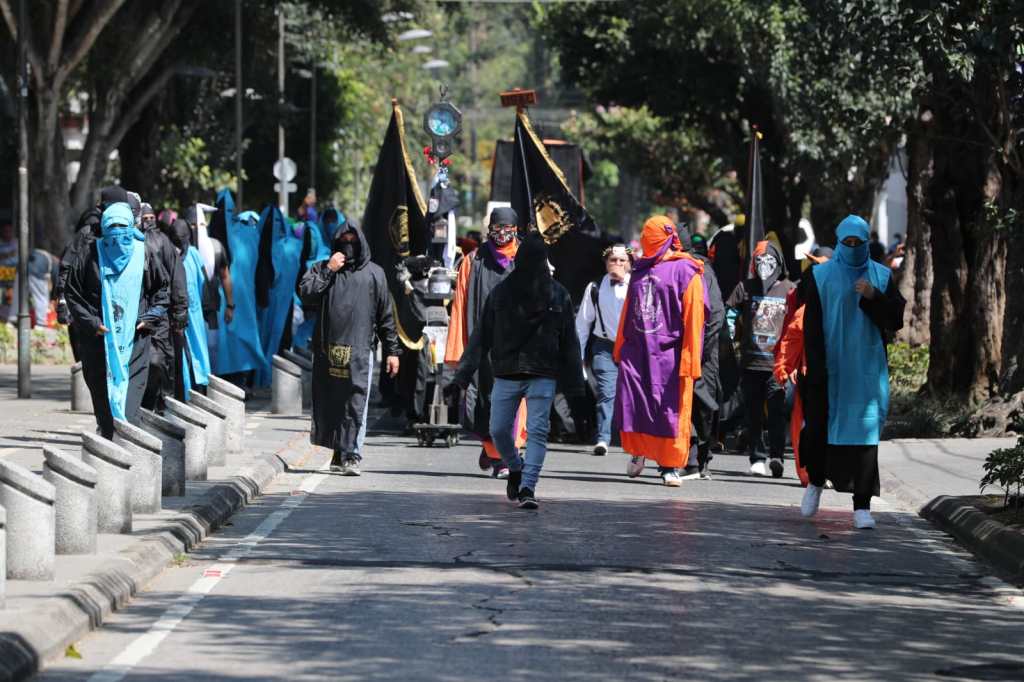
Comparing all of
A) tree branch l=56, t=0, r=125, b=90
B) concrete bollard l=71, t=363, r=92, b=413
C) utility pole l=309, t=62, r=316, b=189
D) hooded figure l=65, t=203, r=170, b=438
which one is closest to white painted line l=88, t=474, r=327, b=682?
hooded figure l=65, t=203, r=170, b=438

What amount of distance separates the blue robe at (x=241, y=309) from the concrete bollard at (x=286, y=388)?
2.08 m

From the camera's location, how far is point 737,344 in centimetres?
1773

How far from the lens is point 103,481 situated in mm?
10977

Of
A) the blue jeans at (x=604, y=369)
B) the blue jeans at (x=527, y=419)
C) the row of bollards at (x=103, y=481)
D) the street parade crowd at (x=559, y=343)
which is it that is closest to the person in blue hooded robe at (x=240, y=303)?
the street parade crowd at (x=559, y=343)

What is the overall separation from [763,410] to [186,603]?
8.14m

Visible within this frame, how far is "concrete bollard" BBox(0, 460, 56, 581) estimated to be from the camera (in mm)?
9047

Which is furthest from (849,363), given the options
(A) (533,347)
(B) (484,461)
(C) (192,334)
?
(C) (192,334)

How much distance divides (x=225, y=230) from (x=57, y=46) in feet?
31.3

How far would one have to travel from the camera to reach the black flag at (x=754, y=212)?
1736 cm

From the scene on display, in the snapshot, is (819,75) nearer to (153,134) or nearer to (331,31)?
(153,134)

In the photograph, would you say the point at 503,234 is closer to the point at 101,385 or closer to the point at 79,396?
the point at 101,385

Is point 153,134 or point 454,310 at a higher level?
point 153,134

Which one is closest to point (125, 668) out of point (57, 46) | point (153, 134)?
point (57, 46)

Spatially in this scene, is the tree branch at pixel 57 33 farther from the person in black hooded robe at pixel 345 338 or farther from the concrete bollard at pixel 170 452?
the concrete bollard at pixel 170 452
